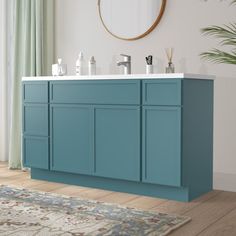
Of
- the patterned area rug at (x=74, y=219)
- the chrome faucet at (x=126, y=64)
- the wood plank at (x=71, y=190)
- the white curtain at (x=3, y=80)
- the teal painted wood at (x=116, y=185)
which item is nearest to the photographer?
the patterned area rug at (x=74, y=219)

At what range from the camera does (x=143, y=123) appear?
385cm

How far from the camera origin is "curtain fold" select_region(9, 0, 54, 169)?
504 centimetres

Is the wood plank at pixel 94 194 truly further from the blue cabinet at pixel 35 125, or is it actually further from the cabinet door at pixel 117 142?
→ the blue cabinet at pixel 35 125

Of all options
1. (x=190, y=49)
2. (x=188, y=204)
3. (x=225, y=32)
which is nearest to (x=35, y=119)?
(x=190, y=49)

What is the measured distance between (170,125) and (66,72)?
153cm

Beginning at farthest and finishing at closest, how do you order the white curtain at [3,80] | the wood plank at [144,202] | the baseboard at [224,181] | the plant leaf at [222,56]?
1. the white curtain at [3,80]
2. the baseboard at [224,181]
3. the wood plank at [144,202]
4. the plant leaf at [222,56]

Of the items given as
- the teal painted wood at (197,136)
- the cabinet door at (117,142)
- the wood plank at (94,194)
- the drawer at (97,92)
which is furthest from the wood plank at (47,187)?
the teal painted wood at (197,136)

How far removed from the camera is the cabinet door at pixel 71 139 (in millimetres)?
4191

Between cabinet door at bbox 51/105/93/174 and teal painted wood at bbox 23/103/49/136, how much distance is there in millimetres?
98

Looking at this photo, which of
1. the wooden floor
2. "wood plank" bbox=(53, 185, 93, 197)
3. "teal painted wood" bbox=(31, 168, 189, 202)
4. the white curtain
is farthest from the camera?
the white curtain

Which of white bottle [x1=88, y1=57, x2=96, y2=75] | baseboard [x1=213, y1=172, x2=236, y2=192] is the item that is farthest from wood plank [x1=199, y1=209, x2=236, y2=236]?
white bottle [x1=88, y1=57, x2=96, y2=75]

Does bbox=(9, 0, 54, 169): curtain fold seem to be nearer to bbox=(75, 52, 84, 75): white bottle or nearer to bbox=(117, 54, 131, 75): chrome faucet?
bbox=(75, 52, 84, 75): white bottle

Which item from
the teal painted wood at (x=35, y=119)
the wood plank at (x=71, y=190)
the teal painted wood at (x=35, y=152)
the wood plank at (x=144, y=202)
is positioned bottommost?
the wood plank at (x=144, y=202)

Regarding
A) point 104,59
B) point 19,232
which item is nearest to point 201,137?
point 104,59
